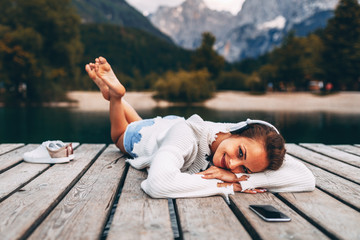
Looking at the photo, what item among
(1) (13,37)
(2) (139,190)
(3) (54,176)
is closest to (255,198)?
(2) (139,190)

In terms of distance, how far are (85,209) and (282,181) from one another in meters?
1.08

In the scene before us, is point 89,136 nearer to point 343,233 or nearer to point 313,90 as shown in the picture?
point 343,233

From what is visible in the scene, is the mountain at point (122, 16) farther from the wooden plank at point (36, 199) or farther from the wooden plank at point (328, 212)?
the wooden plank at point (328, 212)

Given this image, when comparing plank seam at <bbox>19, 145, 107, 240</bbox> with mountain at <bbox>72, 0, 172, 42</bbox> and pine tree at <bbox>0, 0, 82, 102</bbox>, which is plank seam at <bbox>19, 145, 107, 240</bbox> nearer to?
pine tree at <bbox>0, 0, 82, 102</bbox>

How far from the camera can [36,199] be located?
1525 mm

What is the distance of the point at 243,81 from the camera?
110 feet

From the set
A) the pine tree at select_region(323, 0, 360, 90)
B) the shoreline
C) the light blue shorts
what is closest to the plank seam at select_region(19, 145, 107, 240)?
the light blue shorts

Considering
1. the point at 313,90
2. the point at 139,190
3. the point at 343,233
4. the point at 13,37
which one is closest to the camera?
the point at 343,233

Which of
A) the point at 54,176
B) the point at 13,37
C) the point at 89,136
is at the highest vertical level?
the point at 13,37

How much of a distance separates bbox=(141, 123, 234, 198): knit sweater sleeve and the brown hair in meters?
0.29

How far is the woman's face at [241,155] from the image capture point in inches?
64.8

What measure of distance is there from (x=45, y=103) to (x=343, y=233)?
69.5 ft

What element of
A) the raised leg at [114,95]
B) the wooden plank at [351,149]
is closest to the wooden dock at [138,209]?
the raised leg at [114,95]

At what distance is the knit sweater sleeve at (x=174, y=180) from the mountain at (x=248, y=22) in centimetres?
5061
